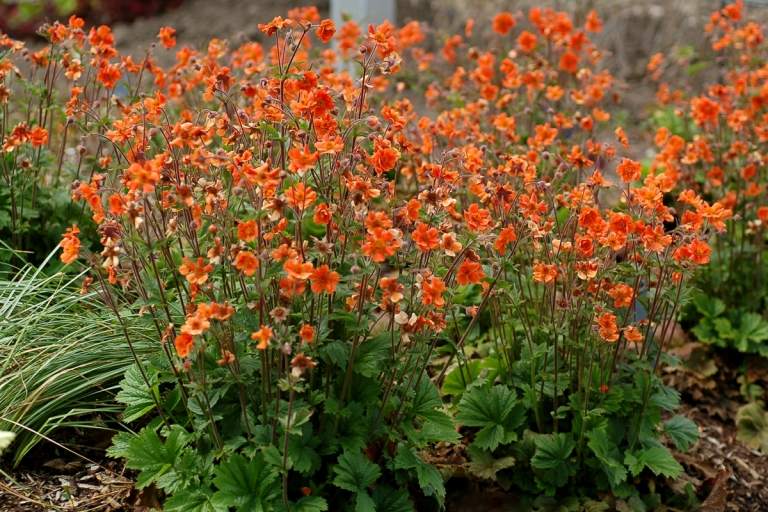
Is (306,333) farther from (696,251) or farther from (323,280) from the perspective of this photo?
(696,251)

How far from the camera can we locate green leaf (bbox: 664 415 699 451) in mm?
3098

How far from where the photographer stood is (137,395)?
107 inches

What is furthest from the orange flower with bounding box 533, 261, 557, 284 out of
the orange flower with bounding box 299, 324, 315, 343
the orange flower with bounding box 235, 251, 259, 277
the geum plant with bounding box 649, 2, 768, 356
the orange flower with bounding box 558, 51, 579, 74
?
the orange flower with bounding box 558, 51, 579, 74

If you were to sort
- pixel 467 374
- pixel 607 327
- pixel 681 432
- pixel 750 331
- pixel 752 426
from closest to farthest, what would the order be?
pixel 607 327
pixel 681 432
pixel 467 374
pixel 752 426
pixel 750 331

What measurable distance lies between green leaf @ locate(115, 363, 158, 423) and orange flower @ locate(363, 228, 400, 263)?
82 centimetres

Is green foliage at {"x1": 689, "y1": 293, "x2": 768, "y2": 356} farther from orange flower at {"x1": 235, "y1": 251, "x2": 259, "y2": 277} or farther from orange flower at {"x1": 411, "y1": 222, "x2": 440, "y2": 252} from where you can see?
orange flower at {"x1": 235, "y1": 251, "x2": 259, "y2": 277}

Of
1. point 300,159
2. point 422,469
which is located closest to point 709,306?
point 422,469

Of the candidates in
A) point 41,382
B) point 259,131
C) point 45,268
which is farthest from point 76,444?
point 259,131

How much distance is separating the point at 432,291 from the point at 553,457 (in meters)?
0.86

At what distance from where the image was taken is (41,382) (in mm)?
2893

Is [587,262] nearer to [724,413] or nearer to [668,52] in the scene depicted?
[724,413]

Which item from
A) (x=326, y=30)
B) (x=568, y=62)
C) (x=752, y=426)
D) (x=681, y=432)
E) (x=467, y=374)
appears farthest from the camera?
(x=568, y=62)

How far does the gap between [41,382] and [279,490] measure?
873 millimetres

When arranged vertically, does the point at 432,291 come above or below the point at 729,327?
above
